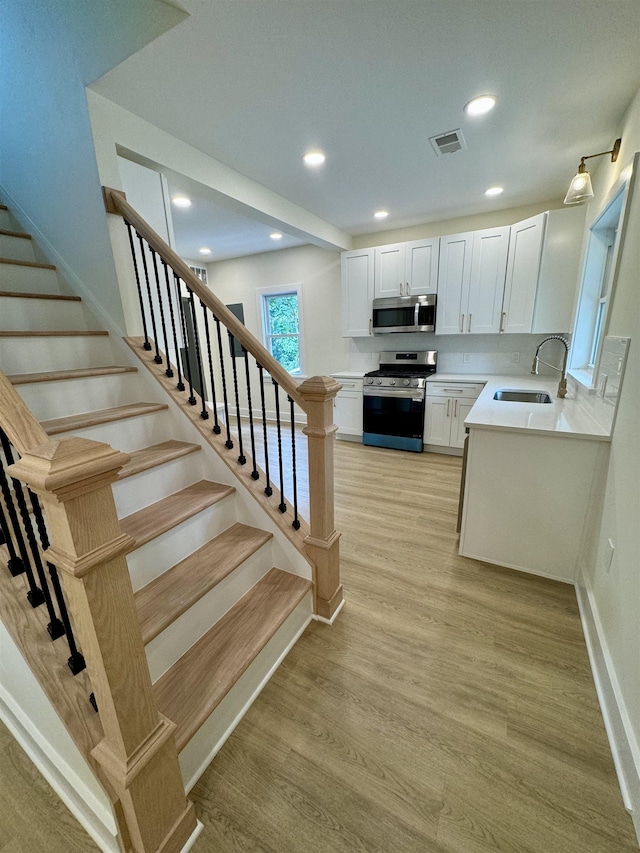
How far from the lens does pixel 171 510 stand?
1.61 metres

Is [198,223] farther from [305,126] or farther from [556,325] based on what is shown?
[556,325]

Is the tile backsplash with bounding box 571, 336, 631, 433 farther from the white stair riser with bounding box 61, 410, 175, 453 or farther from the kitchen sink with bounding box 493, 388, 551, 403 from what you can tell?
the white stair riser with bounding box 61, 410, 175, 453

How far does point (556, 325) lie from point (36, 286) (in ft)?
14.4

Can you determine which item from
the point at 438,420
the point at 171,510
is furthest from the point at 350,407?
the point at 171,510

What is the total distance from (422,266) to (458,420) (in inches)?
73.7

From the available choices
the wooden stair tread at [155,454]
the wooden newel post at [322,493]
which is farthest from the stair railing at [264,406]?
the wooden stair tread at [155,454]

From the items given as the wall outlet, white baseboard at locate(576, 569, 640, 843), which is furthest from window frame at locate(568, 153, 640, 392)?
white baseboard at locate(576, 569, 640, 843)

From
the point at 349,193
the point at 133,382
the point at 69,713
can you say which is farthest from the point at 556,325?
the point at 69,713

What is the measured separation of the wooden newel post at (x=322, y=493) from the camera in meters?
1.53

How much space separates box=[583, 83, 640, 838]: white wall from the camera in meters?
1.17

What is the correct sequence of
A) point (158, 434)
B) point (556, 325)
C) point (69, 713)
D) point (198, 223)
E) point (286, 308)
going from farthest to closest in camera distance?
point (286, 308), point (198, 223), point (556, 325), point (158, 434), point (69, 713)

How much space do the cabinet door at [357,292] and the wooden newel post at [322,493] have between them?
10.5 ft

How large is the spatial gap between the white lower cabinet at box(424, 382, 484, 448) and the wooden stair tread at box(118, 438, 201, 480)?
2953 millimetres

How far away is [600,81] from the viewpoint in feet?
5.91
